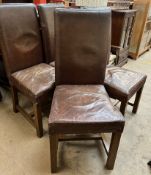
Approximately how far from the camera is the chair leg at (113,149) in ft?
3.94

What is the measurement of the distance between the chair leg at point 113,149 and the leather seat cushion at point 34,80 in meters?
0.70

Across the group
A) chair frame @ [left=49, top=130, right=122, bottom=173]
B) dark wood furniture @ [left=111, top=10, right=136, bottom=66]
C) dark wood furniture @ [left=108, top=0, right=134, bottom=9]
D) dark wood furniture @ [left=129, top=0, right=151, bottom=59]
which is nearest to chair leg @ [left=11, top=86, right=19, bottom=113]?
chair frame @ [left=49, top=130, right=122, bottom=173]

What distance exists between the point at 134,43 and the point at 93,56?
2505 millimetres

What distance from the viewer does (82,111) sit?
1200 mm

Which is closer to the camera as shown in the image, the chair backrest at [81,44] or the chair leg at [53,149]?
the chair leg at [53,149]

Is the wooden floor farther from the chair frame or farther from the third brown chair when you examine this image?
the third brown chair

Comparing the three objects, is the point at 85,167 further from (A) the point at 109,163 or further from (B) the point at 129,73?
(B) the point at 129,73

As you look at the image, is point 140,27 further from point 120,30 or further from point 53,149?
point 53,149

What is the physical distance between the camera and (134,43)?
3623mm

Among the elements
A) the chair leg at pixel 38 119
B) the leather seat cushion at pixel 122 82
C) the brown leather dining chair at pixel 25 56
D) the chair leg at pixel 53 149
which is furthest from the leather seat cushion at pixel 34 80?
the leather seat cushion at pixel 122 82

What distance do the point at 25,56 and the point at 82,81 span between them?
0.67 meters

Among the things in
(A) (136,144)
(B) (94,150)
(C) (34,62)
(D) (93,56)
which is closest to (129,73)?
(D) (93,56)

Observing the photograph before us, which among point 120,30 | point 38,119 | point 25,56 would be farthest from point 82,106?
point 120,30

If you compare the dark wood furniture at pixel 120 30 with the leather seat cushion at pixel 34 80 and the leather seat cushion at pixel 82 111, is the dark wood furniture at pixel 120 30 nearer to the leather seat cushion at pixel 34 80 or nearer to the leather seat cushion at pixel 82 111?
the leather seat cushion at pixel 34 80
